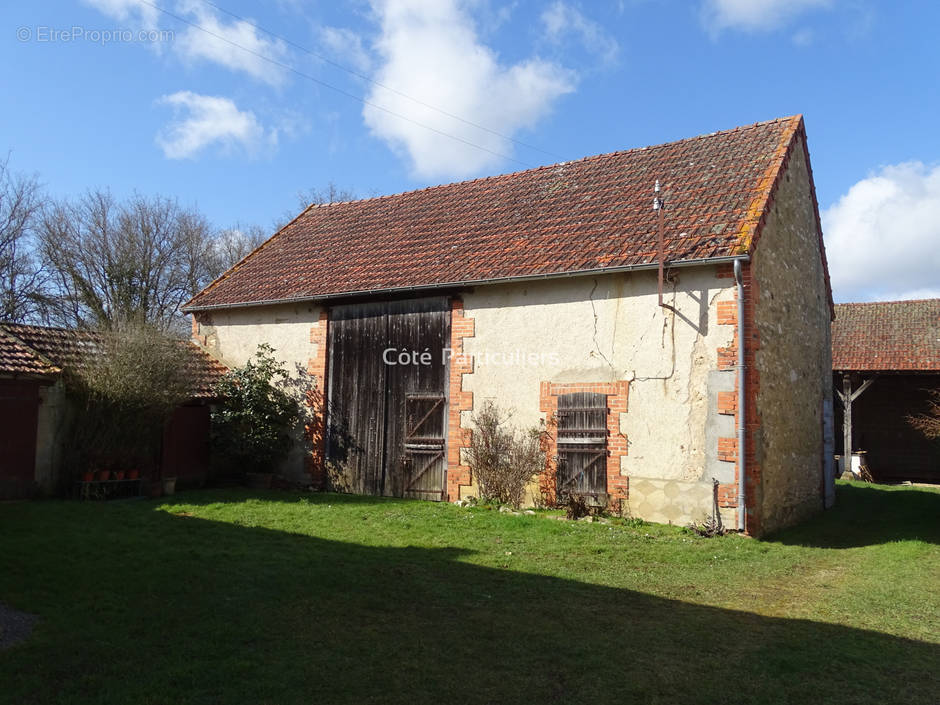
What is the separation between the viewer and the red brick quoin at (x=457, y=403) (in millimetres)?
12003

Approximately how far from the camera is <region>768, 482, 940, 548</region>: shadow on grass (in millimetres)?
10039

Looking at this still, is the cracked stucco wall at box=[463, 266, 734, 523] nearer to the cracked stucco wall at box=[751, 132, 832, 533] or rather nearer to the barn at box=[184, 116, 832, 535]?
the barn at box=[184, 116, 832, 535]

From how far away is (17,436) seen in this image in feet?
35.3

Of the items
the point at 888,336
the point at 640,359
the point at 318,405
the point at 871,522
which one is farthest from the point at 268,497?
the point at 888,336

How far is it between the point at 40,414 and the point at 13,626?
7116 millimetres

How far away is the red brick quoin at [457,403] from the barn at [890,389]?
12.6 meters

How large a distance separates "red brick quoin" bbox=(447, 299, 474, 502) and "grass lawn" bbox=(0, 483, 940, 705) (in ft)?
5.85

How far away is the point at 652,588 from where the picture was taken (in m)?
7.04

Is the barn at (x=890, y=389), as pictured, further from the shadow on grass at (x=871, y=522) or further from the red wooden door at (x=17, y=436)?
the red wooden door at (x=17, y=436)

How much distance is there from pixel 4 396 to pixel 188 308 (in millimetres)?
5045

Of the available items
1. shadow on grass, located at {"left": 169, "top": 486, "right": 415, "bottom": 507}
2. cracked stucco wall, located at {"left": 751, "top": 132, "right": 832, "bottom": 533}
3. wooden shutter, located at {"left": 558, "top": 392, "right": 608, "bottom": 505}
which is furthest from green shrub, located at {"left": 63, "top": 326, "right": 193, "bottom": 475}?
cracked stucco wall, located at {"left": 751, "top": 132, "right": 832, "bottom": 533}

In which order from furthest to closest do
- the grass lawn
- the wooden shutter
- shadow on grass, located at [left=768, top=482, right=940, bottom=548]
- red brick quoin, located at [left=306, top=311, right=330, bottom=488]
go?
red brick quoin, located at [left=306, top=311, right=330, bottom=488]
the wooden shutter
shadow on grass, located at [left=768, top=482, right=940, bottom=548]
the grass lawn

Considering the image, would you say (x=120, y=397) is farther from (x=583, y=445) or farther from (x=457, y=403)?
(x=583, y=445)

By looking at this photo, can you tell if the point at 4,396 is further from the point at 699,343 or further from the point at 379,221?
the point at 699,343
